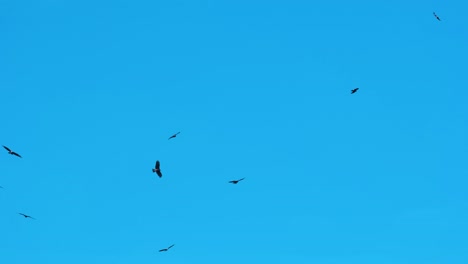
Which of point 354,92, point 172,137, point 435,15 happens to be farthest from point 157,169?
point 435,15

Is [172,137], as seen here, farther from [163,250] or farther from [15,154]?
[15,154]

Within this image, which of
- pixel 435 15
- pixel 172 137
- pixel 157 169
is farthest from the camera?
pixel 157 169

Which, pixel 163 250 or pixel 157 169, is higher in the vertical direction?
pixel 157 169

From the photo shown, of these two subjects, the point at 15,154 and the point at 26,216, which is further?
the point at 26,216

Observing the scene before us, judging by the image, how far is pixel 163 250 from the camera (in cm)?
5850

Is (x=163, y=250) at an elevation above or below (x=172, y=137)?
below

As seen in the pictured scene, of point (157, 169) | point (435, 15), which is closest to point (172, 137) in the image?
point (157, 169)

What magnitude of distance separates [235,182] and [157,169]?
7335 mm

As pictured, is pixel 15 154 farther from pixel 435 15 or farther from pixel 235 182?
pixel 435 15

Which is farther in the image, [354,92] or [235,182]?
[235,182]

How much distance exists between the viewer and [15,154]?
193 feet

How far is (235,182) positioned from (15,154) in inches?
771

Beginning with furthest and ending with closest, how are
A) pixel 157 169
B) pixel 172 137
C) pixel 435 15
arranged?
pixel 157 169, pixel 172 137, pixel 435 15

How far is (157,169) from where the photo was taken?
209 ft
